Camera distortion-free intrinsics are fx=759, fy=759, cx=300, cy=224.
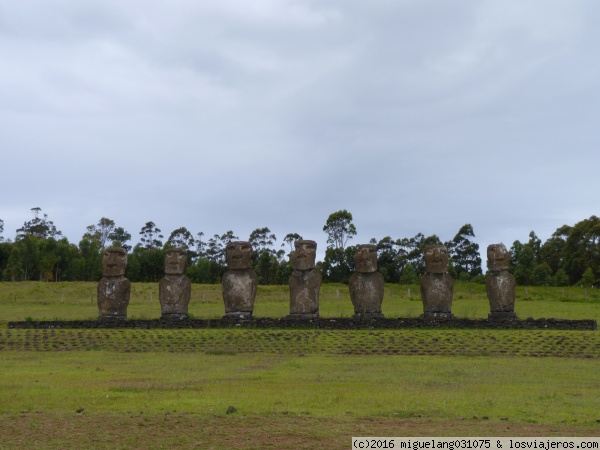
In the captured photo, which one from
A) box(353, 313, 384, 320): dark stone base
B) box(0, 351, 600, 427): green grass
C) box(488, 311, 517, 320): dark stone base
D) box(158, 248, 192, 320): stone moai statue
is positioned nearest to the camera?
box(0, 351, 600, 427): green grass

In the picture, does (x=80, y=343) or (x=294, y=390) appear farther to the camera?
(x=80, y=343)

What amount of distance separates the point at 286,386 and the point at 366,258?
50.6 feet

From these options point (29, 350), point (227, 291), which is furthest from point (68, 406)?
point (227, 291)

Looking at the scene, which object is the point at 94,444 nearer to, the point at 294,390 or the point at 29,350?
the point at 294,390

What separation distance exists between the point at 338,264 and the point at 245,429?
51.3 meters

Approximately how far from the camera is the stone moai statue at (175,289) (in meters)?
28.7

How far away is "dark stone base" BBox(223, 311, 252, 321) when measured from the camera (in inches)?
1089

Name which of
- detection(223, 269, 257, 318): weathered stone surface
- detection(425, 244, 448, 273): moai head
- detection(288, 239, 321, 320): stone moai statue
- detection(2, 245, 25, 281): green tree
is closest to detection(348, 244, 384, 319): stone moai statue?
detection(288, 239, 321, 320): stone moai statue

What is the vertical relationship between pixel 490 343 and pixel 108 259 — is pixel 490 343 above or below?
below

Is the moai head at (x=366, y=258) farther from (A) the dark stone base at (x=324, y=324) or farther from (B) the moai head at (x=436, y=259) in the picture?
(A) the dark stone base at (x=324, y=324)

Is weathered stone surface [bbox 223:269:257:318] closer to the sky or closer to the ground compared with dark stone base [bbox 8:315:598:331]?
closer to the sky

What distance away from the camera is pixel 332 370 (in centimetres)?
1673

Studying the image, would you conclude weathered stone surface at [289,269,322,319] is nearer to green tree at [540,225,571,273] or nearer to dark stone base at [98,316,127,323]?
dark stone base at [98,316,127,323]

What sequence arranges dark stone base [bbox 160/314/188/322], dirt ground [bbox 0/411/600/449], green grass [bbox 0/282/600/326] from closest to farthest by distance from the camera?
dirt ground [bbox 0/411/600/449], dark stone base [bbox 160/314/188/322], green grass [bbox 0/282/600/326]
